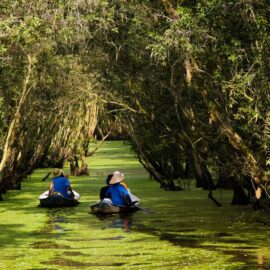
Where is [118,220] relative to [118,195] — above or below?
below

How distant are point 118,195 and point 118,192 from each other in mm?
118

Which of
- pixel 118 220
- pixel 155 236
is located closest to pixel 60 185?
pixel 118 220

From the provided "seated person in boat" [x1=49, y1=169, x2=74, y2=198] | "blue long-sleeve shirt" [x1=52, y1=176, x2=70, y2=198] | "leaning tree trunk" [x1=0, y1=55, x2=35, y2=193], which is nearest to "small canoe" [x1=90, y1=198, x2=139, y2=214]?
"seated person in boat" [x1=49, y1=169, x2=74, y2=198]

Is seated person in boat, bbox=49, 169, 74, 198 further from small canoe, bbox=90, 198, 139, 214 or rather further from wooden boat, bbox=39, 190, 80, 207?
small canoe, bbox=90, 198, 139, 214

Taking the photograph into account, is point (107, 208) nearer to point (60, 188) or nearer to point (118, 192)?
point (118, 192)

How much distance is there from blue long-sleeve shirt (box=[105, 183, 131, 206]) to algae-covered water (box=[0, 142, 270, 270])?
0.57 metres

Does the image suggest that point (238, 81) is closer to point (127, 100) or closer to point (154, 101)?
point (154, 101)

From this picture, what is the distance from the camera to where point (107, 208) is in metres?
22.4

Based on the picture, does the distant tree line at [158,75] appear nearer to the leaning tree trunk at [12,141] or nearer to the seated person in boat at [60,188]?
the leaning tree trunk at [12,141]

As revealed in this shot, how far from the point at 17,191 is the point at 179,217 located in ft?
37.6

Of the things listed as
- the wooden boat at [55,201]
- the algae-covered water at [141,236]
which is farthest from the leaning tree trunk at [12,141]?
the wooden boat at [55,201]

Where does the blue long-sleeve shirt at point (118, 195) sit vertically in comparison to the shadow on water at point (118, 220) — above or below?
above

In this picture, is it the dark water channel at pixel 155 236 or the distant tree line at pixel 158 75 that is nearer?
the dark water channel at pixel 155 236

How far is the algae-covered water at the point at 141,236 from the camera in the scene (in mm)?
13859
